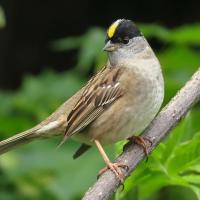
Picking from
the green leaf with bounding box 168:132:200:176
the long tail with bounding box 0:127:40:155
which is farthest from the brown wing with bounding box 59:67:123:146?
the green leaf with bounding box 168:132:200:176

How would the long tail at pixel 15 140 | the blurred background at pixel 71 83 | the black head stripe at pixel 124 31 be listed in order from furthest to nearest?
the black head stripe at pixel 124 31 < the long tail at pixel 15 140 < the blurred background at pixel 71 83

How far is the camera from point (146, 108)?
347cm

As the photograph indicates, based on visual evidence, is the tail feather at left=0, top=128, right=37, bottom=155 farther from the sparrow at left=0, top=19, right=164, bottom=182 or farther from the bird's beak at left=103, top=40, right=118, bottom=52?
the bird's beak at left=103, top=40, right=118, bottom=52

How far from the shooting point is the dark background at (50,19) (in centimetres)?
767

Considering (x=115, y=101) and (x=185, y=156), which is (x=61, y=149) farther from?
(x=185, y=156)

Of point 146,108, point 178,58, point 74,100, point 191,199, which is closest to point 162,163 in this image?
point 146,108

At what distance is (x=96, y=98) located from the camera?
3770 mm

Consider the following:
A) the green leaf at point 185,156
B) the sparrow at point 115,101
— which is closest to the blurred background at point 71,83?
the green leaf at point 185,156

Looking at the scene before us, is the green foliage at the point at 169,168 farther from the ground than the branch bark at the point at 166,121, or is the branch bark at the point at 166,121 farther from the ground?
the branch bark at the point at 166,121

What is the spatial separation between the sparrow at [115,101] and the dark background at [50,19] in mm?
3832

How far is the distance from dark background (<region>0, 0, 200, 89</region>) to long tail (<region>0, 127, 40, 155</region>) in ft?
12.7

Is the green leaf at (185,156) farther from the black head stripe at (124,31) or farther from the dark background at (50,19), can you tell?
the dark background at (50,19)

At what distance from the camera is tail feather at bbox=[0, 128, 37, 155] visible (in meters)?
3.49

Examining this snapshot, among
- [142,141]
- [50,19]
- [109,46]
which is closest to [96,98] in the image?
[109,46]
